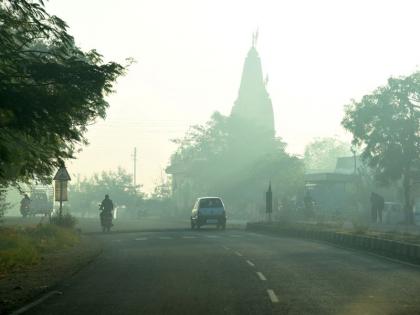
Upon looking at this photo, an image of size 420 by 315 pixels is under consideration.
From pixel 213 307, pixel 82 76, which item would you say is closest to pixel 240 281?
pixel 213 307

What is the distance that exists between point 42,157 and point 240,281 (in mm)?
5722

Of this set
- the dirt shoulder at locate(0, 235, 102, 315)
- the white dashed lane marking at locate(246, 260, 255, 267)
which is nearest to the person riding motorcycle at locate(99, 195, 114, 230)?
the dirt shoulder at locate(0, 235, 102, 315)

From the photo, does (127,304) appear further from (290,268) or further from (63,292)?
(290,268)

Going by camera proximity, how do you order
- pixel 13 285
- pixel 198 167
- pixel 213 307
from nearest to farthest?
pixel 213 307 < pixel 13 285 < pixel 198 167

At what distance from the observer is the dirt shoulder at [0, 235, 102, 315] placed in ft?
47.8

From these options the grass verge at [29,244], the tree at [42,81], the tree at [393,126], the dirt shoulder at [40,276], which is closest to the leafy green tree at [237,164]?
the tree at [393,126]

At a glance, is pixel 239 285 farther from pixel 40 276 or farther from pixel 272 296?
pixel 40 276

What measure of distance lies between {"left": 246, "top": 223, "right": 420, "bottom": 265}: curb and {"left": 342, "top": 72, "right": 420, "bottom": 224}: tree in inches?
970

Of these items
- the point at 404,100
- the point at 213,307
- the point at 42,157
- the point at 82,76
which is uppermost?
the point at 404,100

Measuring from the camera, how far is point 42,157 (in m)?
19.3

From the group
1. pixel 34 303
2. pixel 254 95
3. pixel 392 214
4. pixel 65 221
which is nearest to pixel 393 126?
pixel 392 214

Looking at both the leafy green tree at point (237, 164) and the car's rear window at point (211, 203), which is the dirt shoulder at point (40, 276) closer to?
the car's rear window at point (211, 203)

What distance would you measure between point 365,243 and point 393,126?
128 feet

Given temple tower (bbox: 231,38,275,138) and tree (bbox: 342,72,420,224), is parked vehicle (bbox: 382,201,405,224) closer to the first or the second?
tree (bbox: 342,72,420,224)
